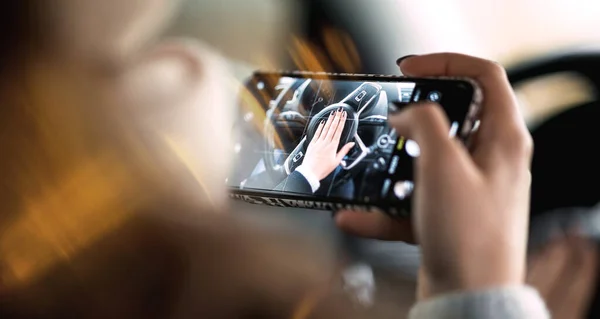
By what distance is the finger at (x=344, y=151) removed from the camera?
42cm

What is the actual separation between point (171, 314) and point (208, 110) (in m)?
0.20

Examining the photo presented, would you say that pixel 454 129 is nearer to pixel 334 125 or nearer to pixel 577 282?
pixel 334 125

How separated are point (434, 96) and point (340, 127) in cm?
8

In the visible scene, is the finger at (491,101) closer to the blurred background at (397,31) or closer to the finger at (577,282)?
the blurred background at (397,31)

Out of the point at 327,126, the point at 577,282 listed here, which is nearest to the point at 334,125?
the point at 327,126

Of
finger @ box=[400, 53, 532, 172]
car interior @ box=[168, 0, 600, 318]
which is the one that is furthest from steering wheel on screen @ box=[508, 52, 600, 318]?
finger @ box=[400, 53, 532, 172]

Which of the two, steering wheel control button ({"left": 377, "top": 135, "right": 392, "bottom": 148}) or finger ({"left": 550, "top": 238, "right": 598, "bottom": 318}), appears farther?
finger ({"left": 550, "top": 238, "right": 598, "bottom": 318})

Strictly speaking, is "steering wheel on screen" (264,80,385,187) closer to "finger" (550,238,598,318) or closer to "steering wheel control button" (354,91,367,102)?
"steering wheel control button" (354,91,367,102)

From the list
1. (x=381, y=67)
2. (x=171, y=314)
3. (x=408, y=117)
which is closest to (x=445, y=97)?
(x=408, y=117)

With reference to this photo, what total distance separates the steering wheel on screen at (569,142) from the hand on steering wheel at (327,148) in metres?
0.24

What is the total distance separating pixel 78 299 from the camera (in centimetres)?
50

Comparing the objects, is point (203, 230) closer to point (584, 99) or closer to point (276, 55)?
point (276, 55)

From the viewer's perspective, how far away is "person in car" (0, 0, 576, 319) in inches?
20.1

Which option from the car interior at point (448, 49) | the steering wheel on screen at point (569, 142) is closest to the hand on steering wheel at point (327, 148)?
the car interior at point (448, 49)
